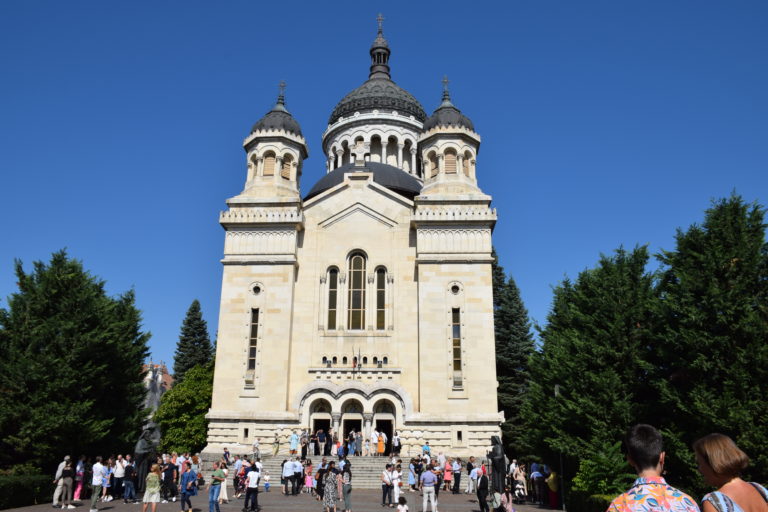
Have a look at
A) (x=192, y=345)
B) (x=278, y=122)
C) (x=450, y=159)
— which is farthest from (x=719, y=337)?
(x=192, y=345)

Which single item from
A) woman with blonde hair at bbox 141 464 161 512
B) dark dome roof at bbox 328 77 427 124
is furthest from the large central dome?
woman with blonde hair at bbox 141 464 161 512

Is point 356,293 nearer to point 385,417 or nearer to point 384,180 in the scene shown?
point 385,417

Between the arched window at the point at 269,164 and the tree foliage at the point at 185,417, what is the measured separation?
16592 mm

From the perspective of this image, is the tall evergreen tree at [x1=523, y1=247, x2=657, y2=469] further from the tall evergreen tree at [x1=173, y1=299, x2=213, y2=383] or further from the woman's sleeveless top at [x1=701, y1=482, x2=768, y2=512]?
the tall evergreen tree at [x1=173, y1=299, x2=213, y2=383]

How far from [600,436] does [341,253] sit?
57.7ft

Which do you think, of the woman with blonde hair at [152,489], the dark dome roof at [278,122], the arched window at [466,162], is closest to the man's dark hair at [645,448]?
the woman with blonde hair at [152,489]

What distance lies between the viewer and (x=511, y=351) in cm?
4125

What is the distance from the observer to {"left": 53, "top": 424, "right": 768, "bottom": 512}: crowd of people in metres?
4.13

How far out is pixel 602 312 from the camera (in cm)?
2188

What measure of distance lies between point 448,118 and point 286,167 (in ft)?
32.1

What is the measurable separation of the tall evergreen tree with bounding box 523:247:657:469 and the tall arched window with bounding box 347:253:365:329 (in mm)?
11658

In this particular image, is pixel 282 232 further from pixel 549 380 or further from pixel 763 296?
pixel 763 296

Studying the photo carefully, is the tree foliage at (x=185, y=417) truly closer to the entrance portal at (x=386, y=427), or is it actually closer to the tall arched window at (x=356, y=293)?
the tall arched window at (x=356, y=293)

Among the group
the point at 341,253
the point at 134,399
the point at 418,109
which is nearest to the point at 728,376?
the point at 341,253
